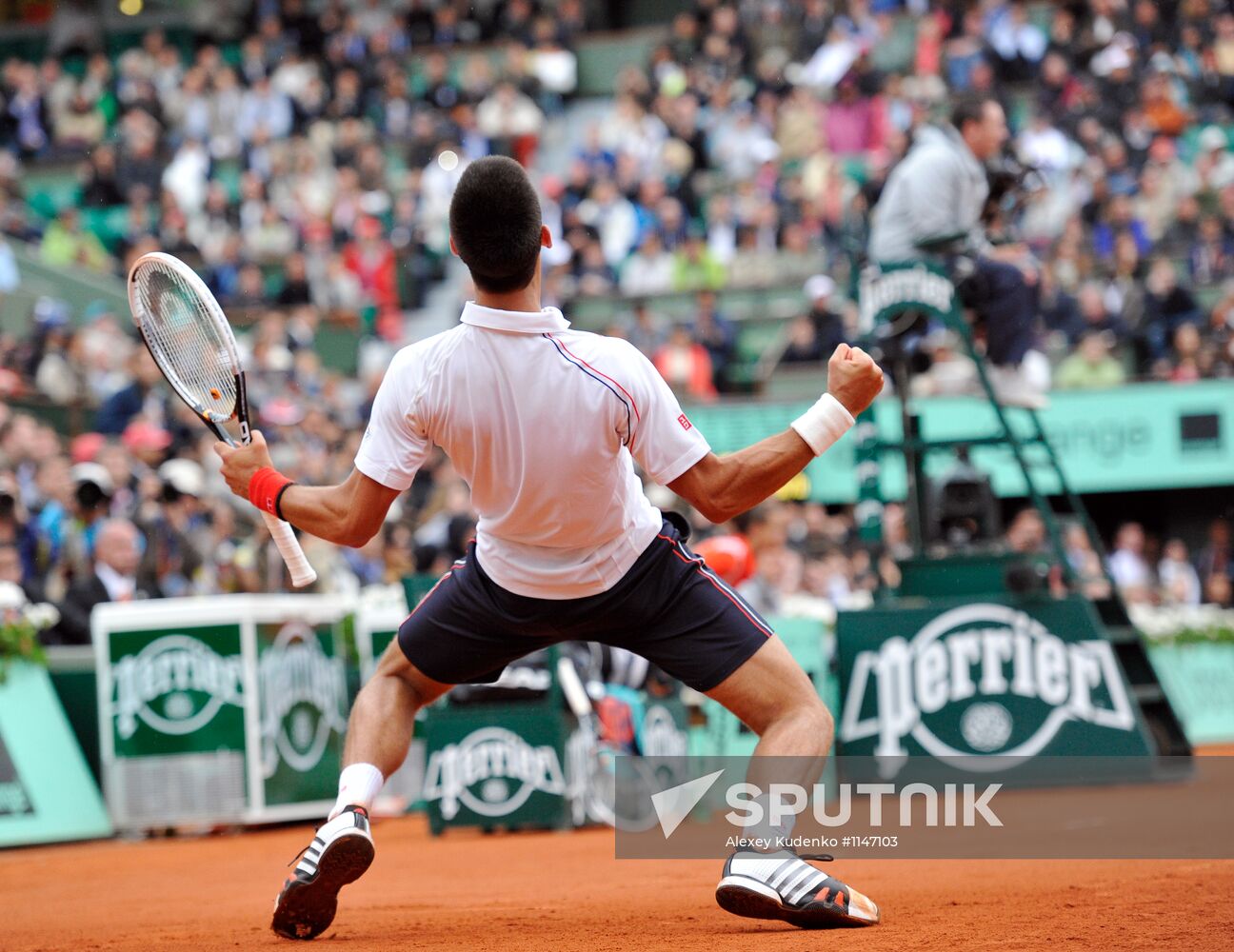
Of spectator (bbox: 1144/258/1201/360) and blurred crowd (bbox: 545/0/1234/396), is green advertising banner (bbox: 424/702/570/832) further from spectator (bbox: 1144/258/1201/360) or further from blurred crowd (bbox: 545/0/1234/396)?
spectator (bbox: 1144/258/1201/360)

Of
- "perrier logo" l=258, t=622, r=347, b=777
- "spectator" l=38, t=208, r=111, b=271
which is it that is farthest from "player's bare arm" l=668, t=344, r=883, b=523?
"spectator" l=38, t=208, r=111, b=271

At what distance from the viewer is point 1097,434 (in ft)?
60.3

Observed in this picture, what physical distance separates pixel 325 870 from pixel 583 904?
4.48ft

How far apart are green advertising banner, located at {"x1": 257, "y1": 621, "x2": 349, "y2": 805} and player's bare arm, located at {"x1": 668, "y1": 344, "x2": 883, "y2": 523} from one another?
20.6 ft

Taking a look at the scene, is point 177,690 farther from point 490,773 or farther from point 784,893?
point 784,893

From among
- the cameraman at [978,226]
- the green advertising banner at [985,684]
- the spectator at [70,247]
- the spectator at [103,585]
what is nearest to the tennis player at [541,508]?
the green advertising banner at [985,684]

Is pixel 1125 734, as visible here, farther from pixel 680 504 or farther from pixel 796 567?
pixel 796 567

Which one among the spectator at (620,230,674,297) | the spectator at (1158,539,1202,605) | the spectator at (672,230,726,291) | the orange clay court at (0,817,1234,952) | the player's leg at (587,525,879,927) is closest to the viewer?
the orange clay court at (0,817,1234,952)

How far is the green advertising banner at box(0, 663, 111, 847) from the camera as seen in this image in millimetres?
10234

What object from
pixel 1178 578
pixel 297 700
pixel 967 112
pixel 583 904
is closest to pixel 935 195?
pixel 967 112

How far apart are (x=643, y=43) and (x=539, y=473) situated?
2209 cm

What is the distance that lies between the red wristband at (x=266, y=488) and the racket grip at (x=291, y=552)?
6cm

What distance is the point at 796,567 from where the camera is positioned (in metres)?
14.9

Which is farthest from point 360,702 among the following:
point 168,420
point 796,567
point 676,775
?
point 168,420
